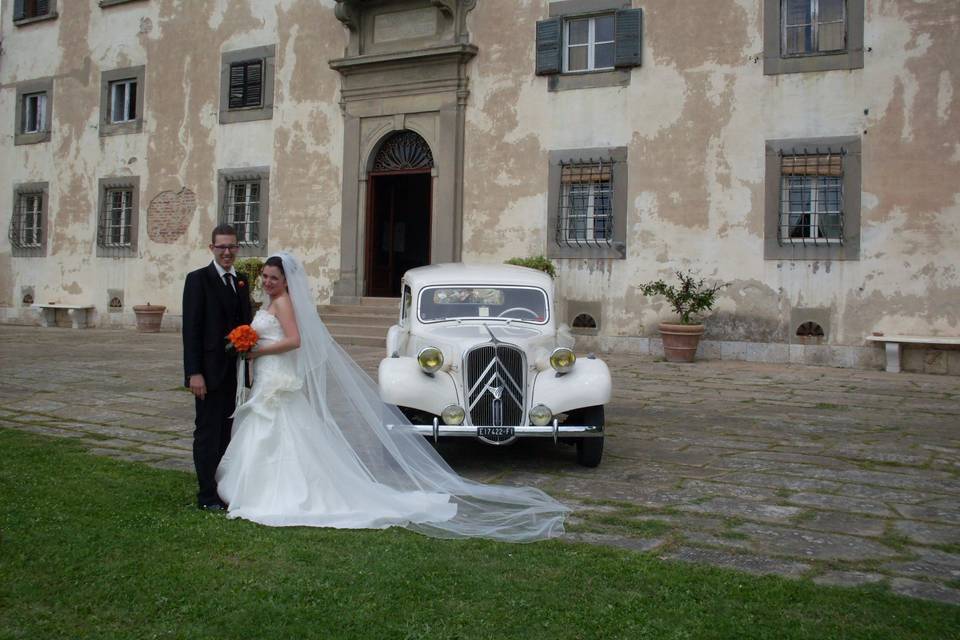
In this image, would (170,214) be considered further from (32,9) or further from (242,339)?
(242,339)

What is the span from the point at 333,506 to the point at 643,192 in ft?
32.8

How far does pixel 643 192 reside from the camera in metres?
13.5

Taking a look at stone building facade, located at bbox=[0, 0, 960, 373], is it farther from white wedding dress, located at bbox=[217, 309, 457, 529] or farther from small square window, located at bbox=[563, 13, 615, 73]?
white wedding dress, located at bbox=[217, 309, 457, 529]

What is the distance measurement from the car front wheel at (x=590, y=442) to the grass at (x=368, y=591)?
6.15 ft

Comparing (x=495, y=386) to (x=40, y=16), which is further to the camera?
(x=40, y=16)

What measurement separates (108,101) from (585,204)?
11603mm

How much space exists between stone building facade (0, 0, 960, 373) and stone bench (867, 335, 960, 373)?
27 centimetres

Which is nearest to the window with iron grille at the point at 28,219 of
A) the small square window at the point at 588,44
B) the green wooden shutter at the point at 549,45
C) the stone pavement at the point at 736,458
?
the stone pavement at the point at 736,458

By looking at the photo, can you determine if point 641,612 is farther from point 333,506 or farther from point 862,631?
point 333,506

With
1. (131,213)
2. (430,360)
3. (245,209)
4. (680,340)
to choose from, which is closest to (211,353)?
(430,360)

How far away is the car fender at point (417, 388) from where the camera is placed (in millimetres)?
5812

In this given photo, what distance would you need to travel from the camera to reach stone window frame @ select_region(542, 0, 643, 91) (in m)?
13.6

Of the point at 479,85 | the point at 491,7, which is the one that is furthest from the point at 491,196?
the point at 491,7

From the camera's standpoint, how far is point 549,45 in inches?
553
